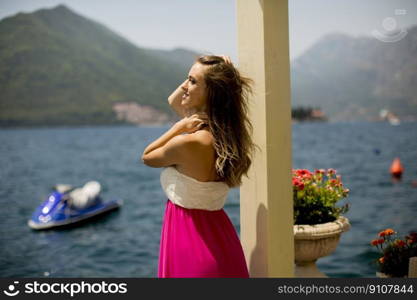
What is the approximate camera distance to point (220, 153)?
1.66 metres

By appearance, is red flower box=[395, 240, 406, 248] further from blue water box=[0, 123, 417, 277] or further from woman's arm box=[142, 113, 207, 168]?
blue water box=[0, 123, 417, 277]

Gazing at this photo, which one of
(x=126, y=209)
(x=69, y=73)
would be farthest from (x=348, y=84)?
(x=126, y=209)

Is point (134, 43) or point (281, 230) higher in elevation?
point (134, 43)

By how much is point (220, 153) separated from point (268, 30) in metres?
0.73

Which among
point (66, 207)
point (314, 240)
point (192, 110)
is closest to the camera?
point (192, 110)

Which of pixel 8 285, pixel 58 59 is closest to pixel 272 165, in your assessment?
pixel 8 285

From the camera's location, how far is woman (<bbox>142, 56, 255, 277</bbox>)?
65.8 inches

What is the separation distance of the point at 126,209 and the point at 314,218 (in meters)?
24.5

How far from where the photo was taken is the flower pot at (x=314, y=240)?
8.83 feet

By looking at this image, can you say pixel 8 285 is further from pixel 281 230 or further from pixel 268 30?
pixel 268 30

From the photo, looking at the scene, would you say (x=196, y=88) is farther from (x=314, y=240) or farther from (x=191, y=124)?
(x=314, y=240)

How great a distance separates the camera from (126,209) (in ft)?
86.5
